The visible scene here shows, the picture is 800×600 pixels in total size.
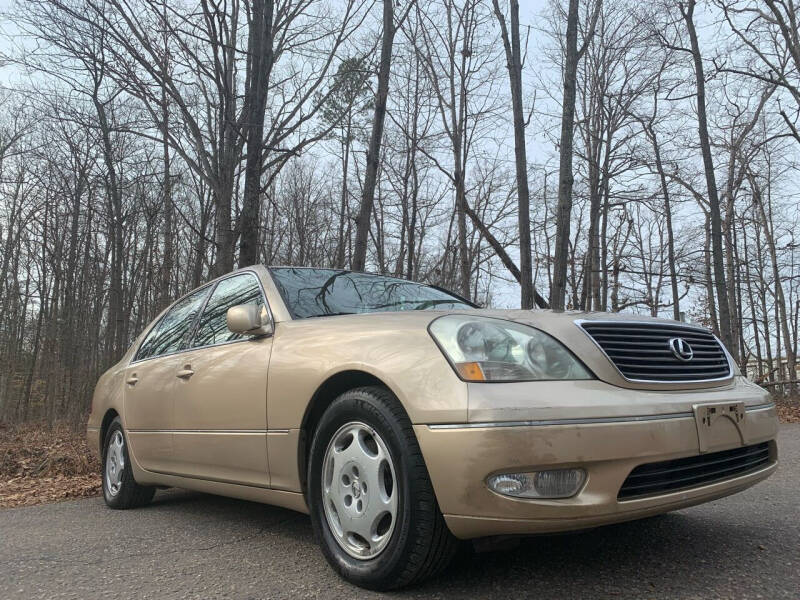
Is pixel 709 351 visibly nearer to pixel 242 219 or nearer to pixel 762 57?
pixel 242 219

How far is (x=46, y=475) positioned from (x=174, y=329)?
165 inches

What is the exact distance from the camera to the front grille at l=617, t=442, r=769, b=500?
215 centimetres

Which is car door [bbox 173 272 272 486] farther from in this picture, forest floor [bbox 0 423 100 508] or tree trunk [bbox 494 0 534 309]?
tree trunk [bbox 494 0 534 309]

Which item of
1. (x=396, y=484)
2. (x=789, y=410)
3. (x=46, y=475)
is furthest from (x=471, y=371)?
(x=789, y=410)

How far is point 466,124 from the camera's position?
62.3ft

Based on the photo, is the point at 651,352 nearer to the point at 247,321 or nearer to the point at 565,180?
the point at 247,321

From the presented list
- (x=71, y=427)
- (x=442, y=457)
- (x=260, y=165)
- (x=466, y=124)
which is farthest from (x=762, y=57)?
(x=71, y=427)

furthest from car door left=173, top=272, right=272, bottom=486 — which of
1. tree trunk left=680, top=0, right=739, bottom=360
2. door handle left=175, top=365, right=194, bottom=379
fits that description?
tree trunk left=680, top=0, right=739, bottom=360

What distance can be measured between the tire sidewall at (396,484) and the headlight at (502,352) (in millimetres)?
349

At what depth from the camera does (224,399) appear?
10.7ft

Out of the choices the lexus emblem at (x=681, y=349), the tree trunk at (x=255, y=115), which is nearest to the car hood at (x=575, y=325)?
the lexus emblem at (x=681, y=349)

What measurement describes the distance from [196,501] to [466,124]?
53.3ft

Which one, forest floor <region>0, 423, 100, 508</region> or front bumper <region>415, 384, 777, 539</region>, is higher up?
front bumper <region>415, 384, 777, 539</region>

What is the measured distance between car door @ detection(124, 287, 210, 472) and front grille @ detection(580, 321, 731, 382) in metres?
2.65
